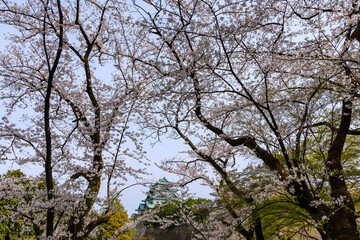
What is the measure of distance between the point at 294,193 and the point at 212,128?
2.55 metres

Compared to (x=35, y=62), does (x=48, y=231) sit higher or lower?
lower

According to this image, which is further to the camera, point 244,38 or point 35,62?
point 35,62

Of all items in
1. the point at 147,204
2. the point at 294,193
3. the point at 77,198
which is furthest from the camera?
the point at 147,204

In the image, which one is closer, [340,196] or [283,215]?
[340,196]

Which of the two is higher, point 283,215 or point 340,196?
point 340,196

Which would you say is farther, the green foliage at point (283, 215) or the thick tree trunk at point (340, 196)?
the green foliage at point (283, 215)

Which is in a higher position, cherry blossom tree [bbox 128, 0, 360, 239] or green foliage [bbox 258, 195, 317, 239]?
cherry blossom tree [bbox 128, 0, 360, 239]

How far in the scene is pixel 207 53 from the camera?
5055 millimetres


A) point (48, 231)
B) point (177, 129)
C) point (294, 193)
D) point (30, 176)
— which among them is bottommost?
point (48, 231)

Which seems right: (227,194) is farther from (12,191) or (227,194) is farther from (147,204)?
(147,204)

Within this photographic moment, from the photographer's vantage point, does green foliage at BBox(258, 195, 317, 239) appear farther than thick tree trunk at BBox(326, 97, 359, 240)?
Yes

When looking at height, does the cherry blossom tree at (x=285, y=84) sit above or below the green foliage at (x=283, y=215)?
above

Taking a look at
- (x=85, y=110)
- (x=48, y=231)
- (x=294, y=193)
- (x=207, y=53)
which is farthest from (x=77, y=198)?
(x=294, y=193)

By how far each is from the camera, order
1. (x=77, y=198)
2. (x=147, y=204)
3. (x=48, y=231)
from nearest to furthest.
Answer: (x=48, y=231) → (x=77, y=198) → (x=147, y=204)
